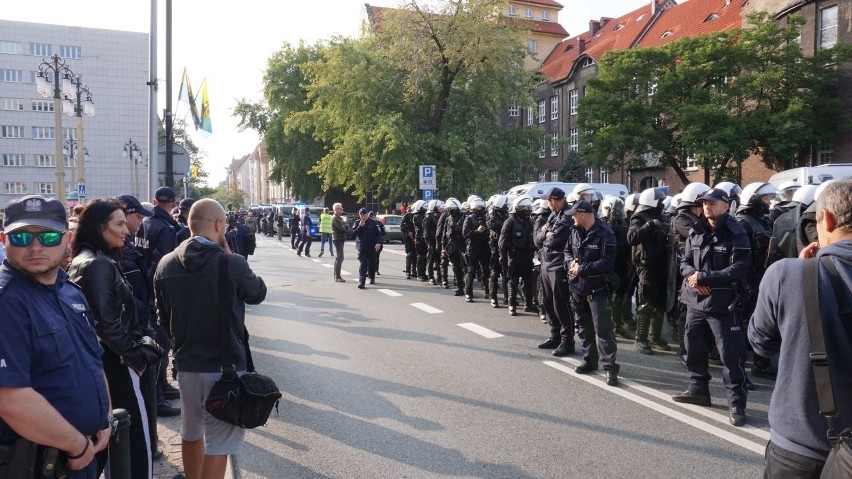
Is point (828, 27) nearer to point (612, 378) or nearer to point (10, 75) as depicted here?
point (612, 378)

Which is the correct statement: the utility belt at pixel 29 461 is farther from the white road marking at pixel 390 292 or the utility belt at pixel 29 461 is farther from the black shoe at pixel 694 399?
the white road marking at pixel 390 292

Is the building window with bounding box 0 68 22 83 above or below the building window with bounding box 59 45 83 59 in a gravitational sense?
below

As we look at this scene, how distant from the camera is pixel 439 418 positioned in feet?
18.0

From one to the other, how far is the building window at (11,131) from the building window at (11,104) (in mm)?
2167

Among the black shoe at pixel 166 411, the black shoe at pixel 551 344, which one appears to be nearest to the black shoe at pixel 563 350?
the black shoe at pixel 551 344

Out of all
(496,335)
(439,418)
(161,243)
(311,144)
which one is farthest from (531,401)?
(311,144)

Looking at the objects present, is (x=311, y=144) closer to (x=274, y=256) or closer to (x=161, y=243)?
(x=274, y=256)

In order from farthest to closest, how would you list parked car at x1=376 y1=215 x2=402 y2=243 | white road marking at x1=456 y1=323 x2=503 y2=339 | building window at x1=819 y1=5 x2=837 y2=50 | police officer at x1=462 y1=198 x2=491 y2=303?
parked car at x1=376 y1=215 x2=402 y2=243, building window at x1=819 y1=5 x2=837 y2=50, police officer at x1=462 y1=198 x2=491 y2=303, white road marking at x1=456 y1=323 x2=503 y2=339

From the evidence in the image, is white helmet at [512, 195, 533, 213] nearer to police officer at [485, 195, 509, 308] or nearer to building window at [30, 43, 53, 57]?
police officer at [485, 195, 509, 308]

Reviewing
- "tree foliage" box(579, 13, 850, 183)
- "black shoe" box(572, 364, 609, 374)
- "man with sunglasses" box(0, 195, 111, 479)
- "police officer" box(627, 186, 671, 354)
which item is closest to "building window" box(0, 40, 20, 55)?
"tree foliage" box(579, 13, 850, 183)

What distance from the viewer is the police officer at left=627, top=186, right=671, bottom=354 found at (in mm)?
8039

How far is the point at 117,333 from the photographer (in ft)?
11.3

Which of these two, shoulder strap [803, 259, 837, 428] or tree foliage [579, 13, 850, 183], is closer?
shoulder strap [803, 259, 837, 428]

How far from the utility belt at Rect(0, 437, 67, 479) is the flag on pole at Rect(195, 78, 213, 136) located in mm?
14384
